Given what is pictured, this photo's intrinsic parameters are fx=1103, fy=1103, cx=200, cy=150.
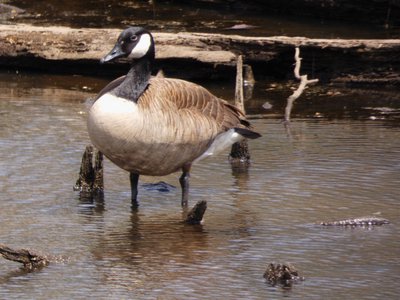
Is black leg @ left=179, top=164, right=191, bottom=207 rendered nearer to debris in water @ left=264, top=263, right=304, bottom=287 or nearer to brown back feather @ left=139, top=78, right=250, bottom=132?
brown back feather @ left=139, top=78, right=250, bottom=132

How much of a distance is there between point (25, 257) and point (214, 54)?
22.8ft

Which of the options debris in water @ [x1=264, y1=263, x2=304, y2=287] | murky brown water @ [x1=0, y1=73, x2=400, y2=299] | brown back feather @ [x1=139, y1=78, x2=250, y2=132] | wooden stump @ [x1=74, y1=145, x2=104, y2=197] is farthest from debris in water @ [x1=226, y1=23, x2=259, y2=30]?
debris in water @ [x1=264, y1=263, x2=304, y2=287]

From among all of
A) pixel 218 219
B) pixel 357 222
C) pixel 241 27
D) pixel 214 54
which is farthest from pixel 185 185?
pixel 241 27

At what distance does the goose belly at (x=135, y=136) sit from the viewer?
327 inches

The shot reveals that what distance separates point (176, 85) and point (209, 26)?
8.78 metres

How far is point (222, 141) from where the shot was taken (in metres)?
9.38

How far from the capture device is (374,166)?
396 inches

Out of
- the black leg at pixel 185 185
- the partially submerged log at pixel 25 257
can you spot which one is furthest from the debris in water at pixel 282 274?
the black leg at pixel 185 185

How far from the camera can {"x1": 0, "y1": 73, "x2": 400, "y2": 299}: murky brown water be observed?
22.9 ft

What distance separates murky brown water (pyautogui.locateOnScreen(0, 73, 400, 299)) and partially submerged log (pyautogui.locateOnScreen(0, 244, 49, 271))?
0.07m

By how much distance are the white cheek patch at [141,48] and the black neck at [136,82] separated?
46 millimetres

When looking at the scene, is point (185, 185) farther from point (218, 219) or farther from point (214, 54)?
point (214, 54)

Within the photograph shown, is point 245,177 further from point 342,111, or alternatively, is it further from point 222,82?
point 222,82

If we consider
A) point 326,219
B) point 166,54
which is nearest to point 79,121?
point 166,54
